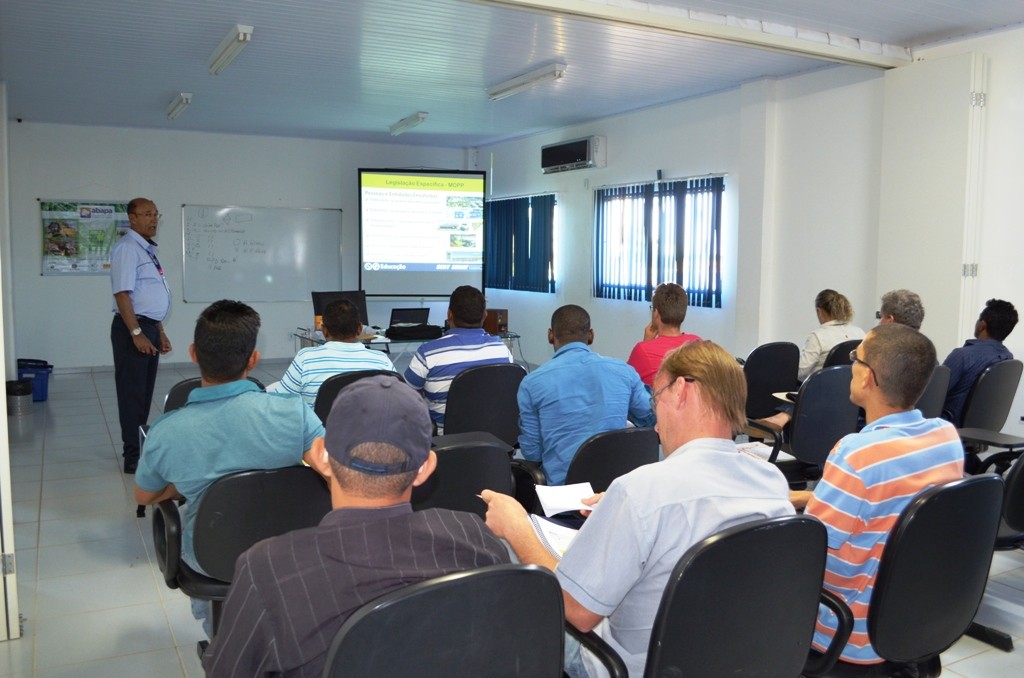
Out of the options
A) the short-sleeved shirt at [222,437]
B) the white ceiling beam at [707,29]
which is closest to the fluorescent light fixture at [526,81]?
the white ceiling beam at [707,29]

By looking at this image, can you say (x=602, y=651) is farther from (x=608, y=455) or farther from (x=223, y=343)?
(x=223, y=343)

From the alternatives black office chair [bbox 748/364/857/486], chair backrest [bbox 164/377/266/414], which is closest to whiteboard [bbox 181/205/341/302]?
chair backrest [bbox 164/377/266/414]

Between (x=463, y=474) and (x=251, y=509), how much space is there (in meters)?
0.62

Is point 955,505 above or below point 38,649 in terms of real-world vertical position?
above

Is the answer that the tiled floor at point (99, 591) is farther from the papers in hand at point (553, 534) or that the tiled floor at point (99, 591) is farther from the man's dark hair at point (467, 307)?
the man's dark hair at point (467, 307)

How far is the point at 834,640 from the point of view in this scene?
1.83m

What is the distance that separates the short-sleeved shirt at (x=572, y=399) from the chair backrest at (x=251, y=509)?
101 centimetres

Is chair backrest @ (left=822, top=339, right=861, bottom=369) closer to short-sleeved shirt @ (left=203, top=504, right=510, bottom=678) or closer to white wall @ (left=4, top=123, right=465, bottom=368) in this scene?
short-sleeved shirt @ (left=203, top=504, right=510, bottom=678)

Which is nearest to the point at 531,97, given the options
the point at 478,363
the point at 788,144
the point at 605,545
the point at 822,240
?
the point at 788,144

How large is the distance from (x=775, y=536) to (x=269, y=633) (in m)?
0.88

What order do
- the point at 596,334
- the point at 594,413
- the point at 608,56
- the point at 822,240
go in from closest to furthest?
the point at 594,413 → the point at 608,56 → the point at 822,240 → the point at 596,334

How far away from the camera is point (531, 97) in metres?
7.58

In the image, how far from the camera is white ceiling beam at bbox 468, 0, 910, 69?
445 centimetres

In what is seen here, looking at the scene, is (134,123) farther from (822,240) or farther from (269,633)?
(269,633)
